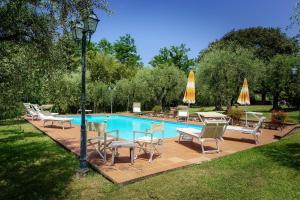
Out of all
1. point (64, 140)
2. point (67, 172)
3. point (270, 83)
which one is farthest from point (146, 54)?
point (67, 172)

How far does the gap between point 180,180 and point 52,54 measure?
4.00m

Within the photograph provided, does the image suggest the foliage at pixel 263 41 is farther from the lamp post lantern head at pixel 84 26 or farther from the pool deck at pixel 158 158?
the lamp post lantern head at pixel 84 26

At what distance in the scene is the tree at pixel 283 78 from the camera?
2519cm

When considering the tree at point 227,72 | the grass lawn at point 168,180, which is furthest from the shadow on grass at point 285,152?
the tree at point 227,72

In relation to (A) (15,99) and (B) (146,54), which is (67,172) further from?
(B) (146,54)

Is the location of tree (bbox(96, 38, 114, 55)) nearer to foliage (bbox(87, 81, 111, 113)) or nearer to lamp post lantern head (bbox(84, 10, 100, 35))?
foliage (bbox(87, 81, 111, 113))

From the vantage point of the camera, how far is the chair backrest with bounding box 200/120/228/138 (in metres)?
7.78

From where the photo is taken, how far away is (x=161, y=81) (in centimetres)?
2347

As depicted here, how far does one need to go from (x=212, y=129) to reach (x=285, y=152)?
235cm

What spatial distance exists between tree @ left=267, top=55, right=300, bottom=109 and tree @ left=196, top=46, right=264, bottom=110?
7.43 m

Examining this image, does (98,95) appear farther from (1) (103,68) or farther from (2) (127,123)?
(1) (103,68)

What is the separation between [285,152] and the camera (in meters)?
7.99

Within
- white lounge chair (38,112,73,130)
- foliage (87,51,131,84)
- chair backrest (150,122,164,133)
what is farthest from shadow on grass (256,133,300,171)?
foliage (87,51,131,84)

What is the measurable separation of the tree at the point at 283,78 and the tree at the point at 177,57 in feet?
70.6
